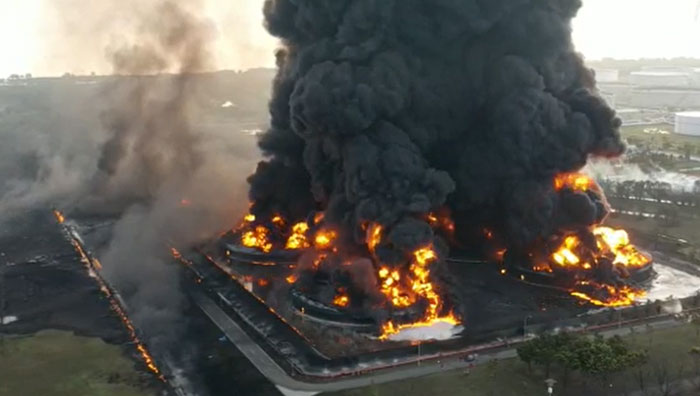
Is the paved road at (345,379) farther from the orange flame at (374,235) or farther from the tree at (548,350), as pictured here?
the orange flame at (374,235)

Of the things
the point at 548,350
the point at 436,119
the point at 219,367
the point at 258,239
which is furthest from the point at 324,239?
the point at 548,350

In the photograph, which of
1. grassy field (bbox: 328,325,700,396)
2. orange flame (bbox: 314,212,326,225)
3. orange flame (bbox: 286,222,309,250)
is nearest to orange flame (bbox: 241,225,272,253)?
orange flame (bbox: 286,222,309,250)

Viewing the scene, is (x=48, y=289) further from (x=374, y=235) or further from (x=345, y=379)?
(x=345, y=379)

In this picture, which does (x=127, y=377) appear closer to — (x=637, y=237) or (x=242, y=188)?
(x=242, y=188)

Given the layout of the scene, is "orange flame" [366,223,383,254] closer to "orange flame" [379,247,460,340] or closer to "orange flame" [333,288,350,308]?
"orange flame" [379,247,460,340]

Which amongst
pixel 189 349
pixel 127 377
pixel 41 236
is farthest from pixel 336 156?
pixel 41 236
